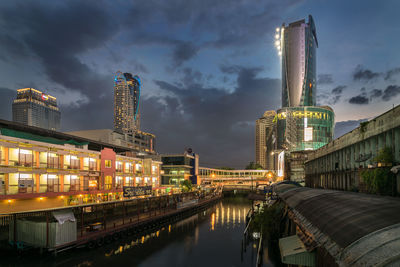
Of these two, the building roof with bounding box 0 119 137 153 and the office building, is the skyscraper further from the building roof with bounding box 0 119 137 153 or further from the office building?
the building roof with bounding box 0 119 137 153

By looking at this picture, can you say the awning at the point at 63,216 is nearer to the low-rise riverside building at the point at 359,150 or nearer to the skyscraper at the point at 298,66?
the low-rise riverside building at the point at 359,150

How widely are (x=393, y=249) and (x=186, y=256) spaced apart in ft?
116

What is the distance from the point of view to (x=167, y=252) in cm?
3978

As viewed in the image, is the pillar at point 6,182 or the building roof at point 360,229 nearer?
the building roof at point 360,229

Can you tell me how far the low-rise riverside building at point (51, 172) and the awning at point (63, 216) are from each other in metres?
12.6

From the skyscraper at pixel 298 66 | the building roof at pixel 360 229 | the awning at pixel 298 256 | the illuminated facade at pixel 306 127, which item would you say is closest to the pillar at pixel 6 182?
the awning at pixel 298 256

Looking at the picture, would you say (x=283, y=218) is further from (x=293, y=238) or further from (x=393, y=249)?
(x=393, y=249)

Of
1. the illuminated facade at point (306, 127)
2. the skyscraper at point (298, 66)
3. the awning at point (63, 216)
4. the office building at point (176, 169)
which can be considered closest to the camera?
the awning at point (63, 216)

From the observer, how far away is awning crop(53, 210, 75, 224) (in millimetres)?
32438

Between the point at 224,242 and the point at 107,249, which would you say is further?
the point at 224,242

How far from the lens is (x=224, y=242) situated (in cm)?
4697

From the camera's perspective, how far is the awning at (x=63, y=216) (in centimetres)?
3244

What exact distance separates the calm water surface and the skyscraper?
152 m

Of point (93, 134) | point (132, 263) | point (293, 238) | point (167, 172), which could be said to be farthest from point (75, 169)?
point (167, 172)
